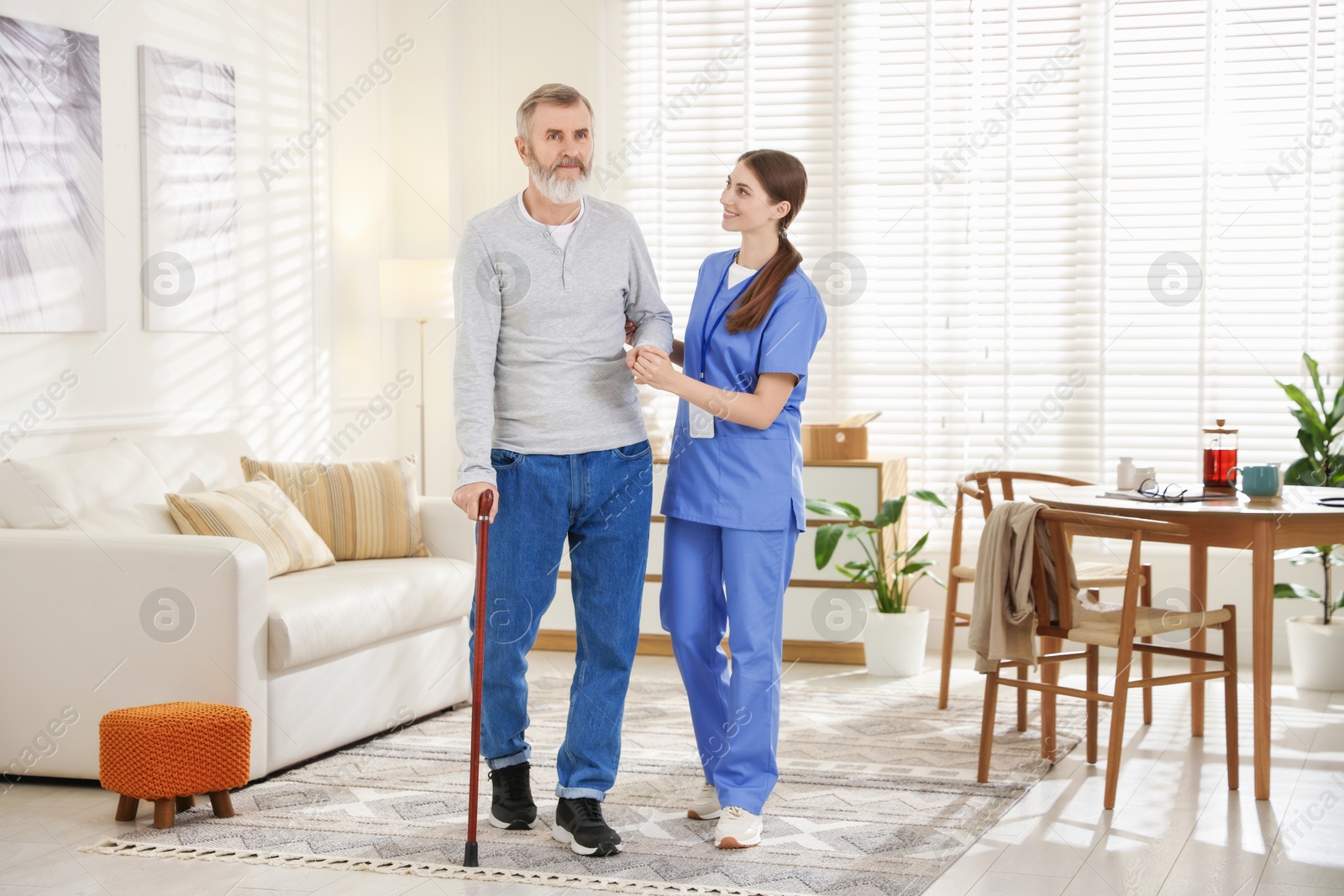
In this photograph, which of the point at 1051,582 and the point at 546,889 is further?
the point at 1051,582

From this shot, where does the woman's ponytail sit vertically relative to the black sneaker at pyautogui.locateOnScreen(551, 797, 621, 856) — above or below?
above

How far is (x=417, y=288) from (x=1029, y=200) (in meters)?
2.45

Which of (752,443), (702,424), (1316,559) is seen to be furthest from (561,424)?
(1316,559)

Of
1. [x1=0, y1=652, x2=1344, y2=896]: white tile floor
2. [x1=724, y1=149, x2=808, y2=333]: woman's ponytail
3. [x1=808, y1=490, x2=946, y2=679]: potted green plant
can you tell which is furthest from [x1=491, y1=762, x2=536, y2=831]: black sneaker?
[x1=808, y1=490, x2=946, y2=679]: potted green plant

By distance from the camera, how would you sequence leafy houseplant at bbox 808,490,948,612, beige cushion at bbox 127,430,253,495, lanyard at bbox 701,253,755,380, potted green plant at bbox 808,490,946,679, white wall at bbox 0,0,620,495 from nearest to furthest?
1. lanyard at bbox 701,253,755,380
2. beige cushion at bbox 127,430,253,495
3. white wall at bbox 0,0,620,495
4. leafy houseplant at bbox 808,490,948,612
5. potted green plant at bbox 808,490,946,679

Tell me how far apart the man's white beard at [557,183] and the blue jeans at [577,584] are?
54cm

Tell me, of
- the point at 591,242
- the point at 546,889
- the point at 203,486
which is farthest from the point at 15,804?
the point at 591,242

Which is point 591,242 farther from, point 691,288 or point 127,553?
point 691,288

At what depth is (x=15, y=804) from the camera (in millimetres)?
3293

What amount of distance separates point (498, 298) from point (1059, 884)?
5.47ft

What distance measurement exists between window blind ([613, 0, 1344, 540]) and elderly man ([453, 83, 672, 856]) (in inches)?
107

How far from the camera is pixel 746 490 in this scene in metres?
2.91

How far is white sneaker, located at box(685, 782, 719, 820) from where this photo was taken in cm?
313

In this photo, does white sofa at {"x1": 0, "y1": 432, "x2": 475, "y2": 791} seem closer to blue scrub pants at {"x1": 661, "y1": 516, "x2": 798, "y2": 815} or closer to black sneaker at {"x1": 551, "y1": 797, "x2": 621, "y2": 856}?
black sneaker at {"x1": 551, "y1": 797, "x2": 621, "y2": 856}
